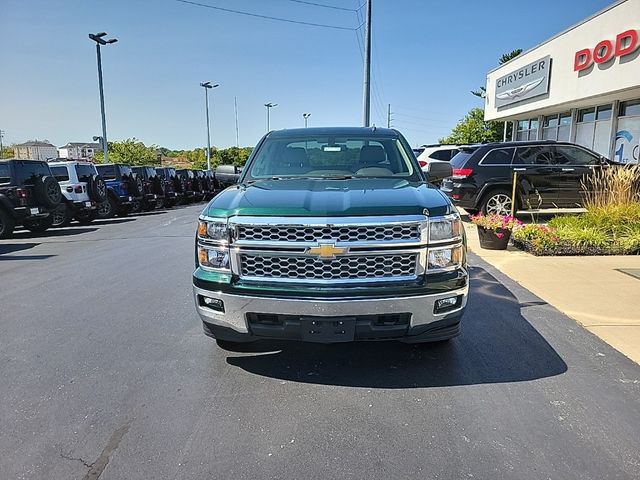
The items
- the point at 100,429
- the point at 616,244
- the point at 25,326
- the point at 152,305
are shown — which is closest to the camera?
the point at 100,429

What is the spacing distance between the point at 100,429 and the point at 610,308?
4706mm

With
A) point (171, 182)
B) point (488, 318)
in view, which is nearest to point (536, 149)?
point (488, 318)

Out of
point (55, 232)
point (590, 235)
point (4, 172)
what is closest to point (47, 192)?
point (4, 172)

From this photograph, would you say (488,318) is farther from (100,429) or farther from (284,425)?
(100,429)

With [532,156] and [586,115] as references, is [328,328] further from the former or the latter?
[586,115]

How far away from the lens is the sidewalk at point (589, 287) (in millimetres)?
4113

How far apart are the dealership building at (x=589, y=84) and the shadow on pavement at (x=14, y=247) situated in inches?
646

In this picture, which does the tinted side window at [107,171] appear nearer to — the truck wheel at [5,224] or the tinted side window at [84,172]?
the tinted side window at [84,172]

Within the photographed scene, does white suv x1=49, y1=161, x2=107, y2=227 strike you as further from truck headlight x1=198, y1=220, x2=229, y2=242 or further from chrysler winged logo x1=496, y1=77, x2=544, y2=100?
chrysler winged logo x1=496, y1=77, x2=544, y2=100

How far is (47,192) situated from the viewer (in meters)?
11.0

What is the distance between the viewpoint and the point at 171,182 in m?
20.3

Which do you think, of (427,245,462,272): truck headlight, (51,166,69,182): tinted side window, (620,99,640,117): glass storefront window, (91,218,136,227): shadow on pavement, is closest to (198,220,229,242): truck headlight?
(427,245,462,272): truck headlight

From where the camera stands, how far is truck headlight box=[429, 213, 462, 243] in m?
2.90

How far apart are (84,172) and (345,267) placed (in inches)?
538
